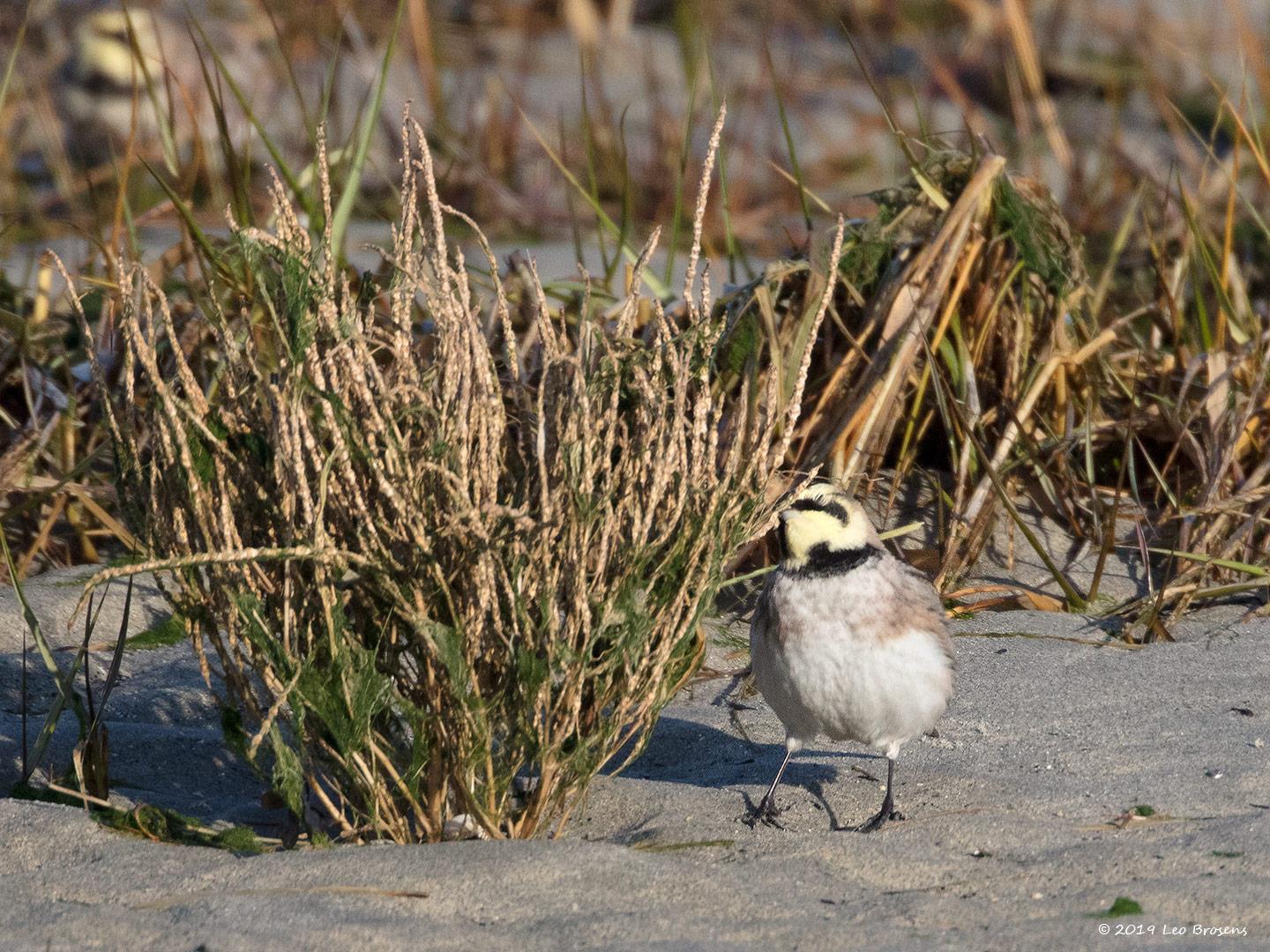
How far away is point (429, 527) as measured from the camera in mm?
2531

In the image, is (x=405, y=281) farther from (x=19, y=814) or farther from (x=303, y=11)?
(x=303, y=11)

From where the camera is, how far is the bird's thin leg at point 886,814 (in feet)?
9.62

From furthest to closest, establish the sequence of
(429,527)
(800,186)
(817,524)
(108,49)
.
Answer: (108,49), (800,186), (817,524), (429,527)

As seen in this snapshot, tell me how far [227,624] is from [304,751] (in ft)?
0.78

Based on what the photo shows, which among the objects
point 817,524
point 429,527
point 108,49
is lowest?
point 817,524

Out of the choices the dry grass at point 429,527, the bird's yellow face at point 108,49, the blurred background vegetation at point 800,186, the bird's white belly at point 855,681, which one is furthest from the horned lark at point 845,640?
the bird's yellow face at point 108,49

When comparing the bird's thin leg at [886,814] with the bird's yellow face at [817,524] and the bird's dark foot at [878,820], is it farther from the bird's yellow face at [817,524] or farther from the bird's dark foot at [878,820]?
the bird's yellow face at [817,524]

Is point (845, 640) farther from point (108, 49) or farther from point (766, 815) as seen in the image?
point (108, 49)

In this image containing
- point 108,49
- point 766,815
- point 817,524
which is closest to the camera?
point 766,815

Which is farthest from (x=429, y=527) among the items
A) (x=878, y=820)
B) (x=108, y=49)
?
(x=108, y=49)

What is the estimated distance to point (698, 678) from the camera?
3816mm

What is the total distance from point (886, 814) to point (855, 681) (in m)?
0.25

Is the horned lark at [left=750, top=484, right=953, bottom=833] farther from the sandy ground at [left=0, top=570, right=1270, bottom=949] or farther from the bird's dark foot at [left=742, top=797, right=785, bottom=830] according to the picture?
the sandy ground at [left=0, top=570, right=1270, bottom=949]

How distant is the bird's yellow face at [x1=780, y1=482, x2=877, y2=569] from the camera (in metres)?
3.12
